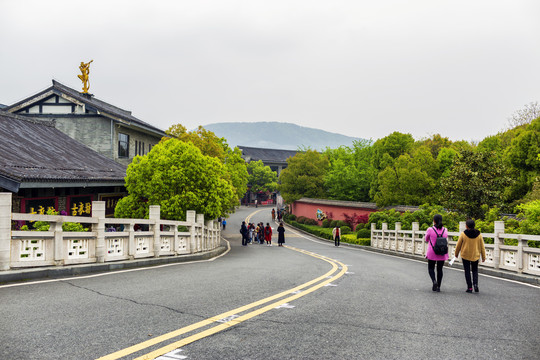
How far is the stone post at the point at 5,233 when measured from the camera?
8.28 metres

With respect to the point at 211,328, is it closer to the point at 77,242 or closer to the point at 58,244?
the point at 58,244

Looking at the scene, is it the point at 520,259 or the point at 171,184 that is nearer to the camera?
the point at 520,259

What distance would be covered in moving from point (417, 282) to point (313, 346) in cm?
642

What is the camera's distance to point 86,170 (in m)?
18.9

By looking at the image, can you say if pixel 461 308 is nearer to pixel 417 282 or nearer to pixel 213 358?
pixel 417 282

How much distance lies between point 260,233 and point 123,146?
1185 cm

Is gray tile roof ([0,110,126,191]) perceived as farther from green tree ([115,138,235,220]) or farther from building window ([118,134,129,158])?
building window ([118,134,129,158])

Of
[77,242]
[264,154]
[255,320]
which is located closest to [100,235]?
[77,242]

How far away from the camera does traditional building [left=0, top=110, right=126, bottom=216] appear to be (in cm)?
1357

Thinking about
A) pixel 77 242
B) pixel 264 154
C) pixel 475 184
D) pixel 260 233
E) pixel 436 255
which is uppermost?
pixel 264 154

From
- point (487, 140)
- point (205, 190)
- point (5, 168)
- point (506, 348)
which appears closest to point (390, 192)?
point (487, 140)

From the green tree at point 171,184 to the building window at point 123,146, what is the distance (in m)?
9.94

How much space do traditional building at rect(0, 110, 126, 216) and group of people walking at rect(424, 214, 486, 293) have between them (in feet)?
35.3

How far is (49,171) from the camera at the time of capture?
1518cm
